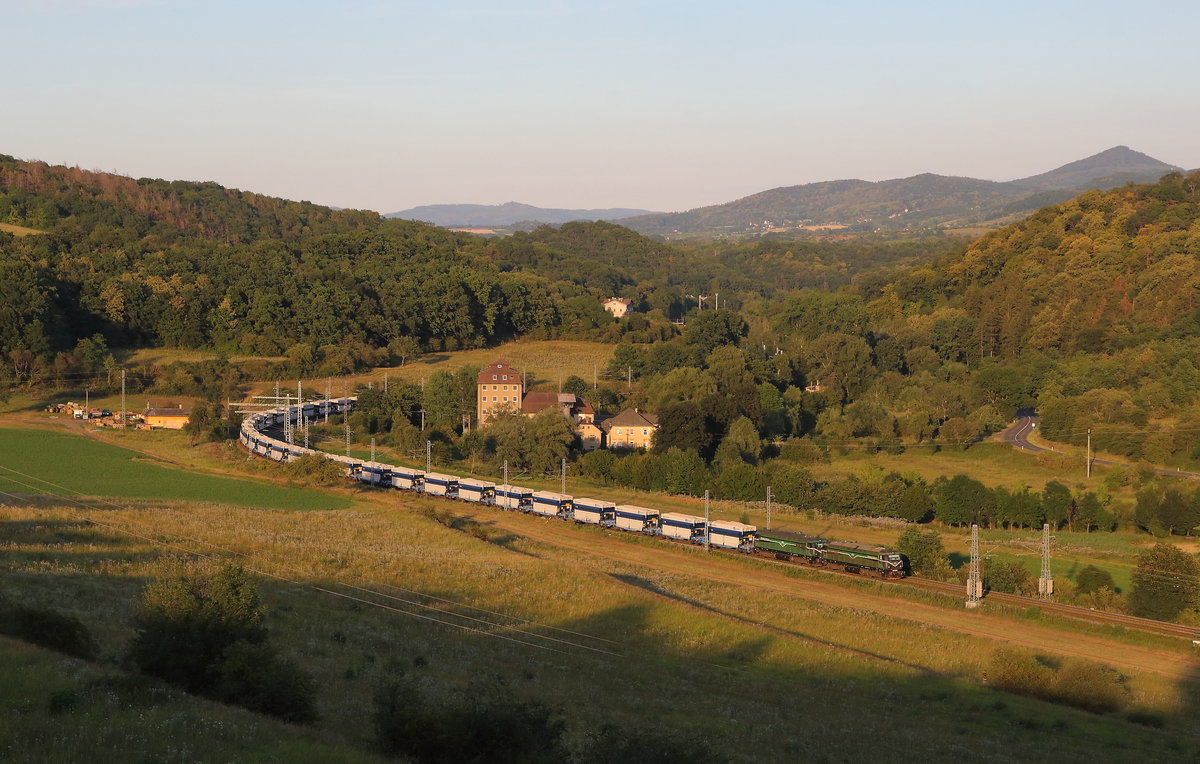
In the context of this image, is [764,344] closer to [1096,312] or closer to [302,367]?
[1096,312]

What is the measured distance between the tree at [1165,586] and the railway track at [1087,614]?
54cm

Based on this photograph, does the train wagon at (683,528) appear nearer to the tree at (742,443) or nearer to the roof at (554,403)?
the tree at (742,443)

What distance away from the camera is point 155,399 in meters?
90.8

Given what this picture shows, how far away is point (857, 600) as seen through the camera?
4309cm

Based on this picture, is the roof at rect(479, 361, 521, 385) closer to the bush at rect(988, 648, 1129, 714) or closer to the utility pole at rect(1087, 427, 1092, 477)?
the utility pole at rect(1087, 427, 1092, 477)

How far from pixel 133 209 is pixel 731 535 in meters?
142

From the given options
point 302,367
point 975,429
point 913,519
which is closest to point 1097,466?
point 975,429

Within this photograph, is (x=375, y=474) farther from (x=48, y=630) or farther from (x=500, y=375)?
(x=48, y=630)

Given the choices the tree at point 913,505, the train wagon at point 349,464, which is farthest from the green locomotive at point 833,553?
the train wagon at point 349,464

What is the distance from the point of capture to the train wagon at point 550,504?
5803 cm

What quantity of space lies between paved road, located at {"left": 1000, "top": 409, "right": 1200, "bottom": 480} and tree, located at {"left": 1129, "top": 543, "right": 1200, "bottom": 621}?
2697 centimetres

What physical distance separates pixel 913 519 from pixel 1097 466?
20.2 metres

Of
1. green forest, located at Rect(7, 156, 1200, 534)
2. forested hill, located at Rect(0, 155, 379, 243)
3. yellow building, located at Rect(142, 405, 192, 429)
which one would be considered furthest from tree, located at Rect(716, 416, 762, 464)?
forested hill, located at Rect(0, 155, 379, 243)

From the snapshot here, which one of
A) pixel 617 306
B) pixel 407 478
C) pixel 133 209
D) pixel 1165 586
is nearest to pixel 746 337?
pixel 617 306
